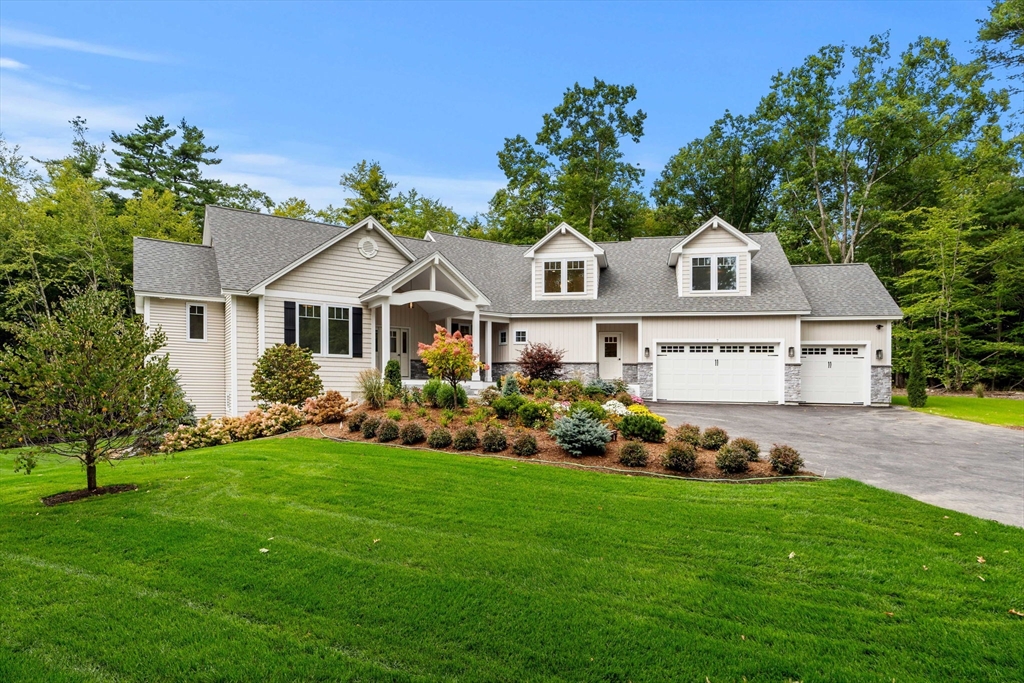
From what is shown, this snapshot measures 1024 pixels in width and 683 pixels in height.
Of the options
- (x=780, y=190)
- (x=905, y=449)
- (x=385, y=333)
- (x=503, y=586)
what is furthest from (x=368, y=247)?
(x=780, y=190)

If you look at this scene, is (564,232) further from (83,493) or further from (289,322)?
(83,493)

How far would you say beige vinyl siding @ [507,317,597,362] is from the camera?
19734 millimetres

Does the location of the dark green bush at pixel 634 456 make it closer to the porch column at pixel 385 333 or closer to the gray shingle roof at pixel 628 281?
the porch column at pixel 385 333

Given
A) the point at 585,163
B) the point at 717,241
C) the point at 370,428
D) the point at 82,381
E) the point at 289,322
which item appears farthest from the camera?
the point at 585,163

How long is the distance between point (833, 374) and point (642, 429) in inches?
537

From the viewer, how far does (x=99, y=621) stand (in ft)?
11.2

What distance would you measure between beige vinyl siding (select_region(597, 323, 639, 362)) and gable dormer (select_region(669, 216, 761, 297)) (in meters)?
2.34

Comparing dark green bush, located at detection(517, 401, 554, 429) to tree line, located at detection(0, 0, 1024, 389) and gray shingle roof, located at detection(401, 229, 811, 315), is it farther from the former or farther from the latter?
tree line, located at detection(0, 0, 1024, 389)

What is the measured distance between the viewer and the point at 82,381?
19.2ft

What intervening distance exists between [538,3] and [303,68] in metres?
8.22

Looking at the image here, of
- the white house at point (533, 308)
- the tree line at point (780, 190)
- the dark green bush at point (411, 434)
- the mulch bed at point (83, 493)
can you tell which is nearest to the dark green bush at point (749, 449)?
the dark green bush at point (411, 434)

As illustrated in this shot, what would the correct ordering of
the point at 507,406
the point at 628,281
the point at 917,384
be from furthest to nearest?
the point at 628,281, the point at 917,384, the point at 507,406

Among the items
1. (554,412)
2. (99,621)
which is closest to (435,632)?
(99,621)

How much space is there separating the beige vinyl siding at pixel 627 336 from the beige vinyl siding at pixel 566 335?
0.94 metres
